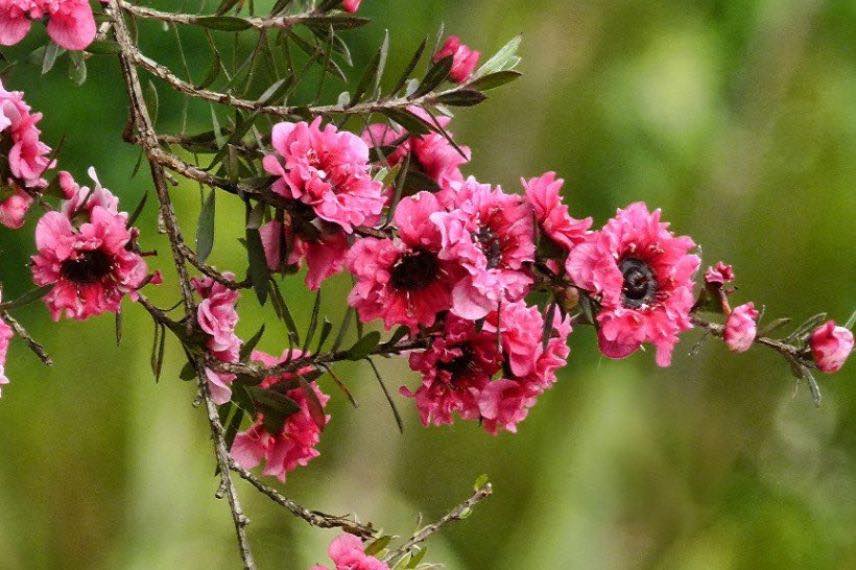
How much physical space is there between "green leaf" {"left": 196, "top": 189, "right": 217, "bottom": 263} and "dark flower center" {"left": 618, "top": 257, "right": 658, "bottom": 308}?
0.32 m

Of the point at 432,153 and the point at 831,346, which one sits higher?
the point at 432,153

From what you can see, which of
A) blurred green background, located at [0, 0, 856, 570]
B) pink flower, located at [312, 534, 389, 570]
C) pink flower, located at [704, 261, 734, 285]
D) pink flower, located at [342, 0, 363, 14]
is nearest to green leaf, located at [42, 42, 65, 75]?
pink flower, located at [342, 0, 363, 14]

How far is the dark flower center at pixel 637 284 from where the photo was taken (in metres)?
0.85

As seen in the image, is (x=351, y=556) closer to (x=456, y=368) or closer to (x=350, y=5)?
(x=456, y=368)

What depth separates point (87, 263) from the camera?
0.93 metres

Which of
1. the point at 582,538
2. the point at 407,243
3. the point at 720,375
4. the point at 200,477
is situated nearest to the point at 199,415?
the point at 200,477

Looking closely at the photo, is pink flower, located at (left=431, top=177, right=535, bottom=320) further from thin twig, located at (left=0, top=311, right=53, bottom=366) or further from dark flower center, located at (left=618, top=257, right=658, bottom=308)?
thin twig, located at (left=0, top=311, right=53, bottom=366)

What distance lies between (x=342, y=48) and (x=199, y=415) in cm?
321

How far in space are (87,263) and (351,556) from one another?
0.31m

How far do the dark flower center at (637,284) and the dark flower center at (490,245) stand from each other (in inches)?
3.8

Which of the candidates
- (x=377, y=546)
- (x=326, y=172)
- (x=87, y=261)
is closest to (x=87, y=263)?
(x=87, y=261)

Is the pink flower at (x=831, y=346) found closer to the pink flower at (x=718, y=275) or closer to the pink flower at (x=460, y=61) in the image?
the pink flower at (x=718, y=275)

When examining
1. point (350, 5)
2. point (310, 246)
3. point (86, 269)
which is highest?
point (350, 5)

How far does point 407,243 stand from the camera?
832mm
